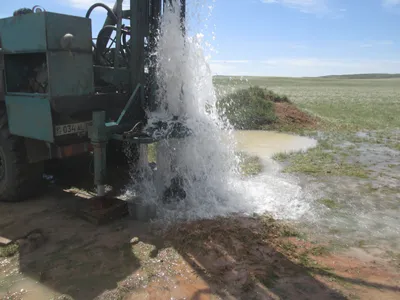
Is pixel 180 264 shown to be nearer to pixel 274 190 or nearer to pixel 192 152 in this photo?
pixel 192 152

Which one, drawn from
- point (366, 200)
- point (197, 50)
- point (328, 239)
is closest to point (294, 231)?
point (328, 239)

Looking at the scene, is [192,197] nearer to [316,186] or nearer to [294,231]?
[294,231]

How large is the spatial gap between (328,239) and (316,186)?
7.42ft

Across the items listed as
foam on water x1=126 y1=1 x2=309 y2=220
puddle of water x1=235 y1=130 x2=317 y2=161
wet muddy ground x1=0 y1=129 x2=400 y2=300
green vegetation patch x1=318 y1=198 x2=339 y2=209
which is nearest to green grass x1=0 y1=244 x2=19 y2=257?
wet muddy ground x1=0 y1=129 x2=400 y2=300

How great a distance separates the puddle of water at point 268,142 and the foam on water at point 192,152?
3.46 m

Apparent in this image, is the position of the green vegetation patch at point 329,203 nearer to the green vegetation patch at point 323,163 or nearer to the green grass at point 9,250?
the green vegetation patch at point 323,163

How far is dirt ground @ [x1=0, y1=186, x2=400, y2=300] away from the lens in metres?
3.19

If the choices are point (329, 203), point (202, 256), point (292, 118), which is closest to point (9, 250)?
point (202, 256)

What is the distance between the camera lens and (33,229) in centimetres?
442

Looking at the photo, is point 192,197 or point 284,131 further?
point 284,131

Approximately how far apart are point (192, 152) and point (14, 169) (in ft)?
8.77

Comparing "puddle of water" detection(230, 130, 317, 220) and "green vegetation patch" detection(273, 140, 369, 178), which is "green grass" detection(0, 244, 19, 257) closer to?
"puddle of water" detection(230, 130, 317, 220)

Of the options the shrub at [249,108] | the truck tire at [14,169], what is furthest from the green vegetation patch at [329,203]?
the shrub at [249,108]

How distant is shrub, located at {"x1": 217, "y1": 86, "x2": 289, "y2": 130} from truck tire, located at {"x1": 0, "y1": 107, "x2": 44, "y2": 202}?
348 inches
